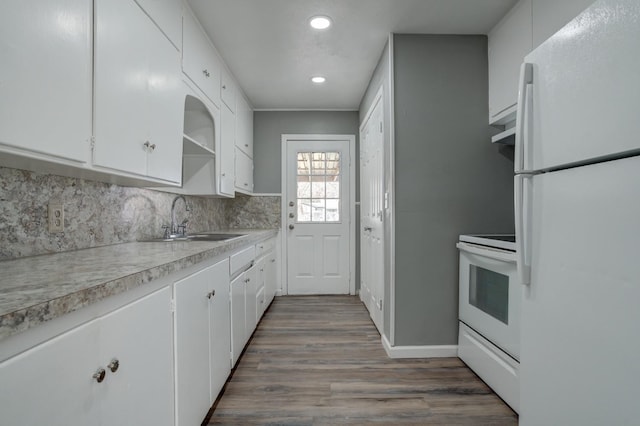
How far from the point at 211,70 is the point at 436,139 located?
6.00 ft

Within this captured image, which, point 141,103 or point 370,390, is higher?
point 141,103

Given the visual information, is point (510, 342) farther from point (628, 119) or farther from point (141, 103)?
point (141, 103)

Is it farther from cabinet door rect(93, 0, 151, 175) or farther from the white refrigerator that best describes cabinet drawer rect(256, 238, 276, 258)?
the white refrigerator

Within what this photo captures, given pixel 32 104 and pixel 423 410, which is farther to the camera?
pixel 423 410

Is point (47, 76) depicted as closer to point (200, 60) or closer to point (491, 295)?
point (200, 60)

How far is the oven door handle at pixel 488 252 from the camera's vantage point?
1744 millimetres

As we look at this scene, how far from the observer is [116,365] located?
84 centimetres

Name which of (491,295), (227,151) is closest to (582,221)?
(491,295)

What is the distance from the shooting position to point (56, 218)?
1.39m

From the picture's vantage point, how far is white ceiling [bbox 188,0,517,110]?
2.10 meters

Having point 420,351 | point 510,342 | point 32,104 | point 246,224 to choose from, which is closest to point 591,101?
point 510,342

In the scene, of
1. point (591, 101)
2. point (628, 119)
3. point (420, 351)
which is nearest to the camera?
point (628, 119)

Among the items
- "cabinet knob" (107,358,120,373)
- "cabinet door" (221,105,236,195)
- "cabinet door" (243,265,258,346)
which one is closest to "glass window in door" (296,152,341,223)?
"cabinet door" (221,105,236,195)

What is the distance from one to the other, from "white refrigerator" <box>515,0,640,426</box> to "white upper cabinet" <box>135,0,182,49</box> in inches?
66.5
